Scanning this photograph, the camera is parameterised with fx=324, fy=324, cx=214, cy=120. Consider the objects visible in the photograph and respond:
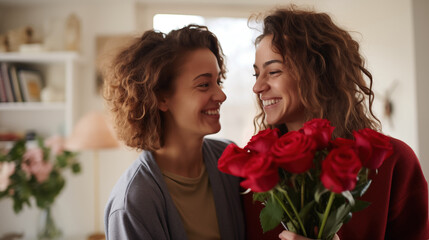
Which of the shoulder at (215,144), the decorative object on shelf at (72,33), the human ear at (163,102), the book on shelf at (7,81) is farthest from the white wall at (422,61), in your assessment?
the book on shelf at (7,81)

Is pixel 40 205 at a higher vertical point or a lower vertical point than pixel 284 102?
lower

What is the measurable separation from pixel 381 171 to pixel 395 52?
1.72m

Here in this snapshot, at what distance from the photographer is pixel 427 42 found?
2252 millimetres

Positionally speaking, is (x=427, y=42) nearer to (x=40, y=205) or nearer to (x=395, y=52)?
(x=395, y=52)

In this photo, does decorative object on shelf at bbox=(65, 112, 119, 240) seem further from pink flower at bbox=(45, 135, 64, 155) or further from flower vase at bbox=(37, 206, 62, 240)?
flower vase at bbox=(37, 206, 62, 240)

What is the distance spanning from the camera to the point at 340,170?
0.61 metres

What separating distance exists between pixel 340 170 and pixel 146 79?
2.83 ft

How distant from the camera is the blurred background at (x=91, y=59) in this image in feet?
10.0

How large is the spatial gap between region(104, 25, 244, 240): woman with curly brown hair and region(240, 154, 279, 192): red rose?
1.92 ft

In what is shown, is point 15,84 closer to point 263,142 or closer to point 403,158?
point 263,142

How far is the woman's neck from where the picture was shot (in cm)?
133

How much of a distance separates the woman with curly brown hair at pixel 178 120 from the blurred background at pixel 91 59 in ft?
5.34

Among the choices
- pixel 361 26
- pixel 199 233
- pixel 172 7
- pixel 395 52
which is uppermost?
pixel 172 7

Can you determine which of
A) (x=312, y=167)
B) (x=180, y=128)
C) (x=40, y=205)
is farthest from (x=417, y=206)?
(x=40, y=205)
